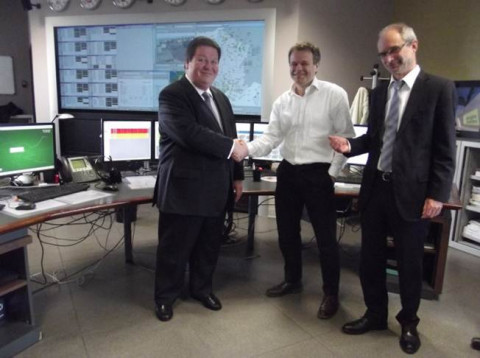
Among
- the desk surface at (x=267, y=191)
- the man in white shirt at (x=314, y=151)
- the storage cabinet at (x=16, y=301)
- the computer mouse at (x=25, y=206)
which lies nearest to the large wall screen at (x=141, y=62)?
the desk surface at (x=267, y=191)

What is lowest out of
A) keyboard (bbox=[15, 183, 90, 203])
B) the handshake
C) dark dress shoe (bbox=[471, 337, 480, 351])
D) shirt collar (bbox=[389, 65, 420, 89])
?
dark dress shoe (bbox=[471, 337, 480, 351])

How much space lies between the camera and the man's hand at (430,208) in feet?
5.86

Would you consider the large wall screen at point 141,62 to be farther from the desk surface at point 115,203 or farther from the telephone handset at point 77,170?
the telephone handset at point 77,170

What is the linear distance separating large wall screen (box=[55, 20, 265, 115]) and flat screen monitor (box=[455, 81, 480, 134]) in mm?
1915

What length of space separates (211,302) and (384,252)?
105cm

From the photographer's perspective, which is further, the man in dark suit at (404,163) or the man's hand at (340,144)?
the man's hand at (340,144)

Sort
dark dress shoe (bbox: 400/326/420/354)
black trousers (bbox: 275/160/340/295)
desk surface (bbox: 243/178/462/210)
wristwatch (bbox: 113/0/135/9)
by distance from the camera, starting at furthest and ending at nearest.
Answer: wristwatch (bbox: 113/0/135/9) < desk surface (bbox: 243/178/462/210) < black trousers (bbox: 275/160/340/295) < dark dress shoe (bbox: 400/326/420/354)

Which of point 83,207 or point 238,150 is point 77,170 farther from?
point 238,150

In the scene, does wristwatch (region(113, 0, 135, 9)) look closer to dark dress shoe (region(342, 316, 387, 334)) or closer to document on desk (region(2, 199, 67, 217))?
document on desk (region(2, 199, 67, 217))

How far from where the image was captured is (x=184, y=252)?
221 cm

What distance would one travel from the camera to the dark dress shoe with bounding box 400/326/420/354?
1.99 meters

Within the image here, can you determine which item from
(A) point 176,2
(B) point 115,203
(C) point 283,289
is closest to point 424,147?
(C) point 283,289

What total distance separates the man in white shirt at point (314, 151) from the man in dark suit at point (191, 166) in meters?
0.18

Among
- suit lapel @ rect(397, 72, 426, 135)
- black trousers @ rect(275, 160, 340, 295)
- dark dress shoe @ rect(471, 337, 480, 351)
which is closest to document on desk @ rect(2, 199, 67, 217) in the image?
black trousers @ rect(275, 160, 340, 295)
